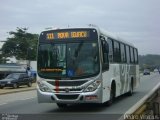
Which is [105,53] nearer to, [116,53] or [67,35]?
[67,35]

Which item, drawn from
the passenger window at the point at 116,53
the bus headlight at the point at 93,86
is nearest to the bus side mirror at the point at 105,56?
the bus headlight at the point at 93,86

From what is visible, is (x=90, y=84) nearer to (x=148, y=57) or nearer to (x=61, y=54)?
(x=61, y=54)

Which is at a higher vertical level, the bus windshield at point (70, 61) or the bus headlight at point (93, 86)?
the bus windshield at point (70, 61)

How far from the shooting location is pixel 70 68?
15.5 m

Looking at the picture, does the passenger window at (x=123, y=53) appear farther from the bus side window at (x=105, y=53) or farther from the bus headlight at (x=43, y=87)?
the bus headlight at (x=43, y=87)

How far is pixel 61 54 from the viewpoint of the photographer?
51.9 feet

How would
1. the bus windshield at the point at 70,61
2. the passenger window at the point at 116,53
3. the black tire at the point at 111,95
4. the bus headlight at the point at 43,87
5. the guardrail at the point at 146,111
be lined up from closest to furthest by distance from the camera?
the guardrail at the point at 146,111
the bus windshield at the point at 70,61
the bus headlight at the point at 43,87
the black tire at the point at 111,95
the passenger window at the point at 116,53

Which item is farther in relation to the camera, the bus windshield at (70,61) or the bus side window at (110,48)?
the bus side window at (110,48)

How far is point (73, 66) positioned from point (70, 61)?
0.75 ft

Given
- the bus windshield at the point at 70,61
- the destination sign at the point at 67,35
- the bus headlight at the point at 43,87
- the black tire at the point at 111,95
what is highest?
the destination sign at the point at 67,35

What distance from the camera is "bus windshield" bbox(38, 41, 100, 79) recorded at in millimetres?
15487

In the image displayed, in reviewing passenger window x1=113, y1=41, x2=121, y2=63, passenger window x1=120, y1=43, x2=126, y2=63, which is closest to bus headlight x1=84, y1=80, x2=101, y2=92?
passenger window x1=113, y1=41, x2=121, y2=63

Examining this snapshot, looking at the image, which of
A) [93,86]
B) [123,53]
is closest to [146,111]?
[93,86]

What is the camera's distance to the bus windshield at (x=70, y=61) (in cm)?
1549
